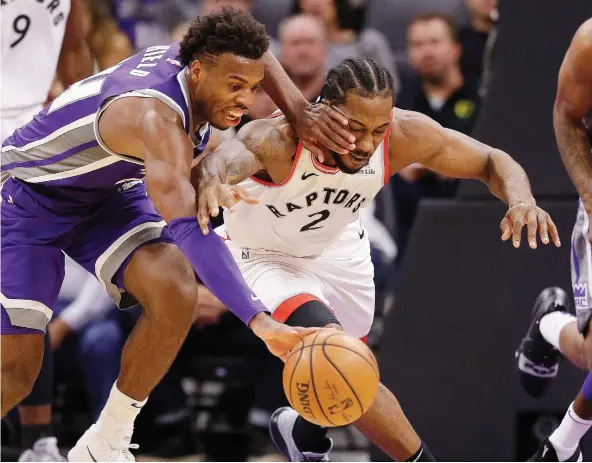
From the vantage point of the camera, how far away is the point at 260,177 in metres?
4.57

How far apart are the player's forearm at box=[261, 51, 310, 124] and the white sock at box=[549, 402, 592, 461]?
201 cm

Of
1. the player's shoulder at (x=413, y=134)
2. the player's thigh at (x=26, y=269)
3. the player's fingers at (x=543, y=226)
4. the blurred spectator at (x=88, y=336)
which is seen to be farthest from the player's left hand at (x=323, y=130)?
the blurred spectator at (x=88, y=336)

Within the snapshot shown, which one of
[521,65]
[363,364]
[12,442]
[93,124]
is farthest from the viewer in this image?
[12,442]

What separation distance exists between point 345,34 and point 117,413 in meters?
4.16

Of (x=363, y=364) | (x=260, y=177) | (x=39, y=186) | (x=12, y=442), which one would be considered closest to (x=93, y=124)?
A: (x=39, y=186)

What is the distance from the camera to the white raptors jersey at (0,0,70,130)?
525 cm

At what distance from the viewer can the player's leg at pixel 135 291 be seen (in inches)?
166

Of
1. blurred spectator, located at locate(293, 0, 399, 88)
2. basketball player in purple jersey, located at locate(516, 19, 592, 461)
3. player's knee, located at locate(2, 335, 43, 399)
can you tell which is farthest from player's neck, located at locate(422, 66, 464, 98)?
player's knee, located at locate(2, 335, 43, 399)

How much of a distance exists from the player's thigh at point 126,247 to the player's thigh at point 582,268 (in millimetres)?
1966

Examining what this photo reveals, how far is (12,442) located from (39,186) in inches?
101

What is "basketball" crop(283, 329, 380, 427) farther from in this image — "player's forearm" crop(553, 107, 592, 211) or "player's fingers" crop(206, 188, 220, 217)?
"player's forearm" crop(553, 107, 592, 211)

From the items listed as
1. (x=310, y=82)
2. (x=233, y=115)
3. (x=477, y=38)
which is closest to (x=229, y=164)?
(x=233, y=115)

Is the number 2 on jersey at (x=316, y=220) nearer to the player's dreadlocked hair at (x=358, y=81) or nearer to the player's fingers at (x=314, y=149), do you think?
the player's fingers at (x=314, y=149)

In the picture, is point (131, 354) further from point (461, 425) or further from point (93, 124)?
point (461, 425)
